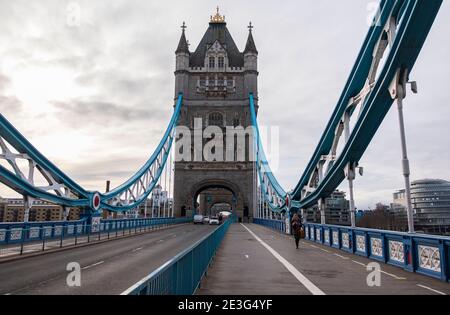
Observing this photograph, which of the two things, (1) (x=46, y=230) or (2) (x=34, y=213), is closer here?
(1) (x=46, y=230)

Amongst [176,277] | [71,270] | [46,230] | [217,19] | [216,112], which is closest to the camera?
[176,277]

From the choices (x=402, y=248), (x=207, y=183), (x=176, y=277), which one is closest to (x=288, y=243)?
(x=402, y=248)

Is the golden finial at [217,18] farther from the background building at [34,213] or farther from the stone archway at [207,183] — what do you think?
the background building at [34,213]

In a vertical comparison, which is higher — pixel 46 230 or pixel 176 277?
pixel 46 230

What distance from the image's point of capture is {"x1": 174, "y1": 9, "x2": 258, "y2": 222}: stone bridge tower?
67125 millimetres

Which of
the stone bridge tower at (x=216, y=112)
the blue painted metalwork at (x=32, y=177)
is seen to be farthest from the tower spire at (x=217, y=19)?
the blue painted metalwork at (x=32, y=177)

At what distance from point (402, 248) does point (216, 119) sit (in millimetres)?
61294

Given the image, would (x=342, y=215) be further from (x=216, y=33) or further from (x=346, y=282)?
(x=346, y=282)

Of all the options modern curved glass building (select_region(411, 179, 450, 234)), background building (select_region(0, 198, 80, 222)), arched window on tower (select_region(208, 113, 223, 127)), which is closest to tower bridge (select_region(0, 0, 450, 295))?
arched window on tower (select_region(208, 113, 223, 127))

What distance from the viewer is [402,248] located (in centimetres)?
1117

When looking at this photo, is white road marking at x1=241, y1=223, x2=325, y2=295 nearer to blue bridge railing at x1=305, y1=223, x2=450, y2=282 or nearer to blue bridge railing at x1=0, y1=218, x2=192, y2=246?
blue bridge railing at x1=305, y1=223, x2=450, y2=282

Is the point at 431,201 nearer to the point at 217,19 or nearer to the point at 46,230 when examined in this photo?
the point at 217,19

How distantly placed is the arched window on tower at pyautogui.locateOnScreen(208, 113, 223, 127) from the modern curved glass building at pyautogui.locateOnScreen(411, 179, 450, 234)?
205 feet
